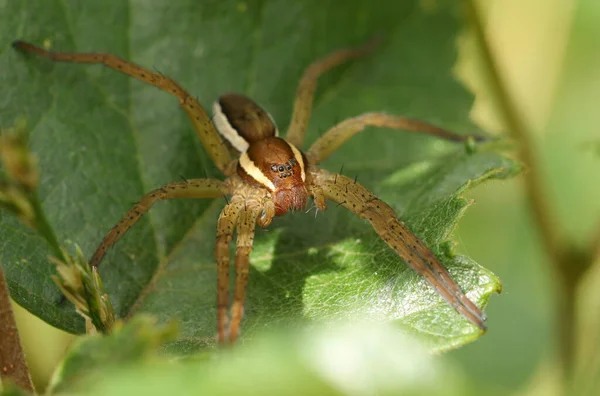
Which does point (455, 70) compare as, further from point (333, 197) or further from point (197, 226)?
point (197, 226)

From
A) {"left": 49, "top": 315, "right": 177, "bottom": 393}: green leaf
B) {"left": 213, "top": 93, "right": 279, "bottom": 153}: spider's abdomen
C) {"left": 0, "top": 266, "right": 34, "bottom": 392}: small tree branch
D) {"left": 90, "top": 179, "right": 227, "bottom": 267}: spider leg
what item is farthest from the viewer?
{"left": 213, "top": 93, "right": 279, "bottom": 153}: spider's abdomen

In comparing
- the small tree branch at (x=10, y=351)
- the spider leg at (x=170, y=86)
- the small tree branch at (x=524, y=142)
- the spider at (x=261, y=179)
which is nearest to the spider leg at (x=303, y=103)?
the spider at (x=261, y=179)

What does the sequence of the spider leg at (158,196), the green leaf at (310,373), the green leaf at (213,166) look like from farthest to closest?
the spider leg at (158,196)
the green leaf at (213,166)
the green leaf at (310,373)

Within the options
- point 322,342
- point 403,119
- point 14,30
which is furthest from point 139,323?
point 403,119

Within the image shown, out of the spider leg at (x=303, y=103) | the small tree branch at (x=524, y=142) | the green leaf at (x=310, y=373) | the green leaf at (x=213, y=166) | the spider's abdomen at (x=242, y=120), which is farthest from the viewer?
the small tree branch at (x=524, y=142)

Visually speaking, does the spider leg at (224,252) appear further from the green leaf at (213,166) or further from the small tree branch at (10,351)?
the small tree branch at (10,351)

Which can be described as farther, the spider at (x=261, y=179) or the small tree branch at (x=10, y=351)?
the spider at (x=261, y=179)

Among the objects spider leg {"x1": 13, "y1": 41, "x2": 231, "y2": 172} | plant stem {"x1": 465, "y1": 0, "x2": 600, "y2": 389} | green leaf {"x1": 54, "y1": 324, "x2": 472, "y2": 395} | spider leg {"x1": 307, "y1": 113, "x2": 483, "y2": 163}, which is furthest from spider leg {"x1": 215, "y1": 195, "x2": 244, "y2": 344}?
plant stem {"x1": 465, "y1": 0, "x2": 600, "y2": 389}

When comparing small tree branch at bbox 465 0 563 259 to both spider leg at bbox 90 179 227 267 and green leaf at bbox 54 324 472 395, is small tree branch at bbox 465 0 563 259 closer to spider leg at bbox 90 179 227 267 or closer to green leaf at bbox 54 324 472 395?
spider leg at bbox 90 179 227 267
